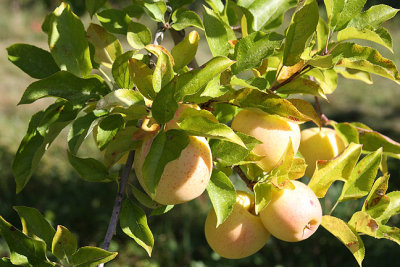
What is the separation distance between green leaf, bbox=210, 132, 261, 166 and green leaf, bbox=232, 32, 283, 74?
0.29 feet

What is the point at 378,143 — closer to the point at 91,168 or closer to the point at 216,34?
the point at 216,34

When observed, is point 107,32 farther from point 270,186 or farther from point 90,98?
point 270,186

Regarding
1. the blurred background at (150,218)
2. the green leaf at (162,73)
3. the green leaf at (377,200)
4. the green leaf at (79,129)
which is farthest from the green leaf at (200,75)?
the blurred background at (150,218)

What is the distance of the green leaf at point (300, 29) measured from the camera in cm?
61

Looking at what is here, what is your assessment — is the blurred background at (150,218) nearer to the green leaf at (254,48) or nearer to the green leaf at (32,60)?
the green leaf at (32,60)

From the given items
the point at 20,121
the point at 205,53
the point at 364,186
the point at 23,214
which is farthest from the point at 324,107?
the point at 23,214

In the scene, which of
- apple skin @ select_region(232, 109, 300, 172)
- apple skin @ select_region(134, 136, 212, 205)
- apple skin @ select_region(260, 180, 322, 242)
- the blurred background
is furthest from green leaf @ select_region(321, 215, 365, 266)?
the blurred background

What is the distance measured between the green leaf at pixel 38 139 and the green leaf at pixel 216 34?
20 centimetres

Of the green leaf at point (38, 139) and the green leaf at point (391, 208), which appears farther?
the green leaf at point (391, 208)

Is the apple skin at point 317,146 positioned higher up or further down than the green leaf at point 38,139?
further down

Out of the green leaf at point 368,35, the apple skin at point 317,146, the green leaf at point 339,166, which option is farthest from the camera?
the apple skin at point 317,146

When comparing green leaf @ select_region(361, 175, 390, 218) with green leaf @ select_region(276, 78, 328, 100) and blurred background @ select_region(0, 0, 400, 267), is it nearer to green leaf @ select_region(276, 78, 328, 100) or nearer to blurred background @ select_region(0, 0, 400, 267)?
green leaf @ select_region(276, 78, 328, 100)

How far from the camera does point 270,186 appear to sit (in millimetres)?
677

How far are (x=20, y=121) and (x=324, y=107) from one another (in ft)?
7.67
